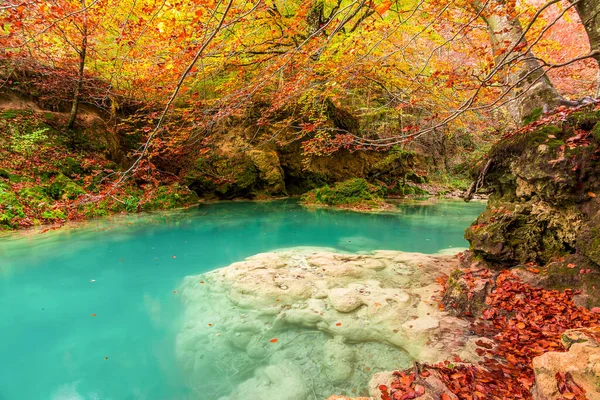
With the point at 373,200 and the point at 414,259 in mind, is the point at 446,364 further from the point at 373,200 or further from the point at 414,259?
the point at 373,200

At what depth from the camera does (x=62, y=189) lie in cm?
896

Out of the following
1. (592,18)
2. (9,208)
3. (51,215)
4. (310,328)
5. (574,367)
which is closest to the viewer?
(574,367)

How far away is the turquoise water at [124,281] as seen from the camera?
3.01 metres

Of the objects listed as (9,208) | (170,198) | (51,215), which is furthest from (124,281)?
(170,198)

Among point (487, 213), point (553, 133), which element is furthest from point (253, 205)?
point (553, 133)

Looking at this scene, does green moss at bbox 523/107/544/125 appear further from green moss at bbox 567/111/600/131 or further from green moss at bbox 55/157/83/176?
green moss at bbox 55/157/83/176

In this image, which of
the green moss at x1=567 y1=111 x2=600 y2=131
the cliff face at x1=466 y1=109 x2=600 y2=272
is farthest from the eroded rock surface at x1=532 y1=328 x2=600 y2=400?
the green moss at x1=567 y1=111 x2=600 y2=131

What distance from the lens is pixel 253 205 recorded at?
13227 mm

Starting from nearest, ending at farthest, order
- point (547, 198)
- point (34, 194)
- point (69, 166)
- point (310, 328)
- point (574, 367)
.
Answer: point (574, 367) → point (310, 328) → point (547, 198) → point (34, 194) → point (69, 166)

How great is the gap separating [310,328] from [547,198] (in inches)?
137

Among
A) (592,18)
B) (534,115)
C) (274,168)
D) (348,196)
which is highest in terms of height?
(592,18)

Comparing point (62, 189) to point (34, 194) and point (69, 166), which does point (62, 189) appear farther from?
point (69, 166)

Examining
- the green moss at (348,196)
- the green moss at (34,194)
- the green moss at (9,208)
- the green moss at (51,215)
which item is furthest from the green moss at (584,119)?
the green moss at (34,194)

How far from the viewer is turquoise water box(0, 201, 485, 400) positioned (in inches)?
119
